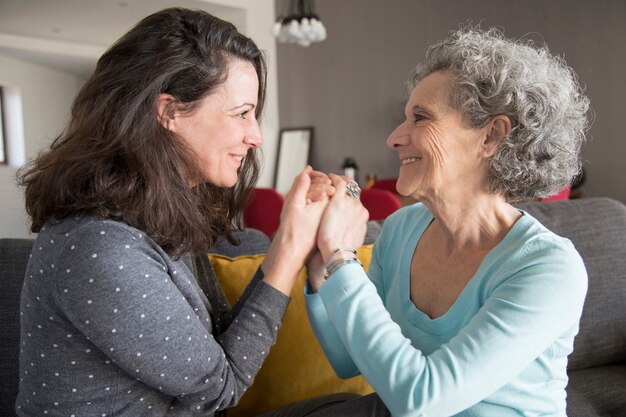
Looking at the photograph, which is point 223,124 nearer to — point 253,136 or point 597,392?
point 253,136

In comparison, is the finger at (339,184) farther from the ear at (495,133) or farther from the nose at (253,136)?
the ear at (495,133)

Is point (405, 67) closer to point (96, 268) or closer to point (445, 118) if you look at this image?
point (445, 118)

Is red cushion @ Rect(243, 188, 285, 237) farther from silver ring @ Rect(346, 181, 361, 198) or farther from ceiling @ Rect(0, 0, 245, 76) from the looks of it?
silver ring @ Rect(346, 181, 361, 198)

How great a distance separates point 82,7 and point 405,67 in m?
3.60

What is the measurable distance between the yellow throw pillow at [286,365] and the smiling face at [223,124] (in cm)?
42

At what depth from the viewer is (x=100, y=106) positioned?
3.90 feet

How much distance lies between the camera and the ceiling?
6.82m

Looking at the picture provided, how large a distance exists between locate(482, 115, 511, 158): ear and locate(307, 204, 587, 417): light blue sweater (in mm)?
158

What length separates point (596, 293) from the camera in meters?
2.00

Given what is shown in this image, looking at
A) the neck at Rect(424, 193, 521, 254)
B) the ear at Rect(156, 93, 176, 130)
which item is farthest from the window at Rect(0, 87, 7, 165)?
the neck at Rect(424, 193, 521, 254)

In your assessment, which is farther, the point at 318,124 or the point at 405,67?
the point at 318,124

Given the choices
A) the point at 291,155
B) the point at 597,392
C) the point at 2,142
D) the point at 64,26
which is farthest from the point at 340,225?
the point at 64,26

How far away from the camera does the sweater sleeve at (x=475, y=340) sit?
1.07m

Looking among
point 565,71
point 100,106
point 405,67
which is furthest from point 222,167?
point 405,67
